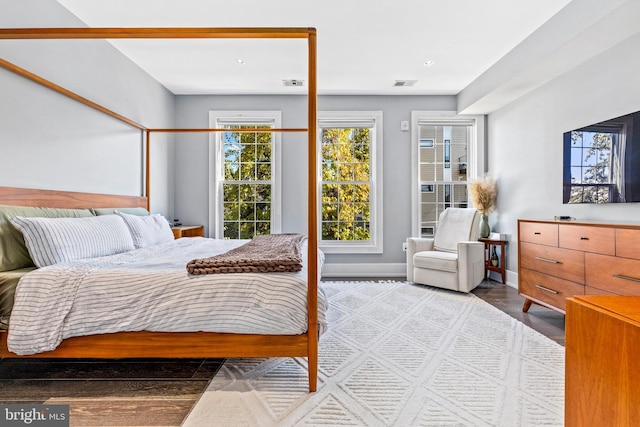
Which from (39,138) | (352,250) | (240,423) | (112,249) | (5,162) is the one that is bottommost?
(240,423)

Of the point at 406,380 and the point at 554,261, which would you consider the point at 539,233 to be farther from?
the point at 406,380

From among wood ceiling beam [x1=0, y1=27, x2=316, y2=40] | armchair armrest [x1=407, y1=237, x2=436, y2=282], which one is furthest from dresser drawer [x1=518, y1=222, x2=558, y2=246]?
wood ceiling beam [x1=0, y1=27, x2=316, y2=40]

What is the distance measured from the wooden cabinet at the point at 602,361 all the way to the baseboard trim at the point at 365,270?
3655 millimetres

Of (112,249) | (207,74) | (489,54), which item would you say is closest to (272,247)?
(112,249)

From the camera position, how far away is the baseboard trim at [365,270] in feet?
15.4

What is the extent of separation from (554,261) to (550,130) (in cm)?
153

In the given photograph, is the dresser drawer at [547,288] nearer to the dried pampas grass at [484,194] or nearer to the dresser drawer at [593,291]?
the dresser drawer at [593,291]

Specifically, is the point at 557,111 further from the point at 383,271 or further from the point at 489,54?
the point at 383,271

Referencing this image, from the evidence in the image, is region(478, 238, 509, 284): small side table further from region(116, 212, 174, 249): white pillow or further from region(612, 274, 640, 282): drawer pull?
region(116, 212, 174, 249): white pillow

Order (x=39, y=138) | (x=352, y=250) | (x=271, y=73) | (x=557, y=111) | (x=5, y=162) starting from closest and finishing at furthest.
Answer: (x=5, y=162)
(x=39, y=138)
(x=557, y=111)
(x=271, y=73)
(x=352, y=250)

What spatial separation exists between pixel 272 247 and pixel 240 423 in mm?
1216

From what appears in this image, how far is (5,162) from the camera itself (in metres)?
2.12

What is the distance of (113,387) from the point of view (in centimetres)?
185

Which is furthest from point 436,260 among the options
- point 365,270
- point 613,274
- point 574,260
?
point 613,274
